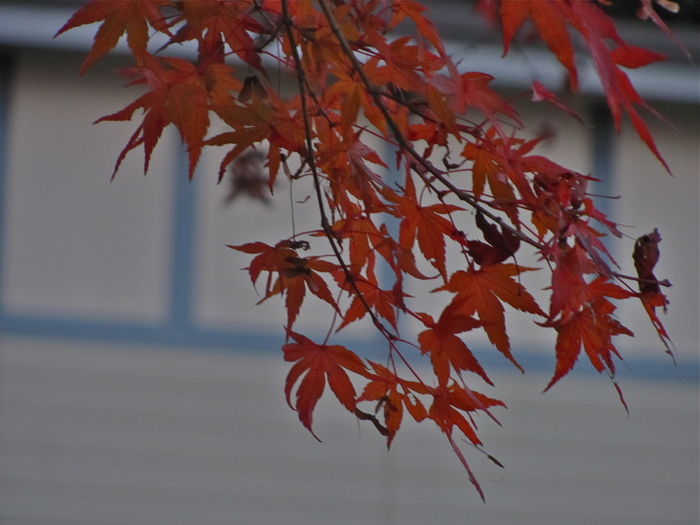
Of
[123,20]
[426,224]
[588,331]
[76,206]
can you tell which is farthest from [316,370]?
[76,206]

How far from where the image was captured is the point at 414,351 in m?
4.39

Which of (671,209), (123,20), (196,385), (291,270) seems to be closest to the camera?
(291,270)

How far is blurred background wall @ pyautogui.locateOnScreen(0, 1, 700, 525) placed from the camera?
4.25 meters

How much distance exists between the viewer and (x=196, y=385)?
4.32 metres

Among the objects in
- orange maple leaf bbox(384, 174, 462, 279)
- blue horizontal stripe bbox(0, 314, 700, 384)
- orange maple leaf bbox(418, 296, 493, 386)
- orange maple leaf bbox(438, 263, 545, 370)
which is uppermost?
orange maple leaf bbox(384, 174, 462, 279)

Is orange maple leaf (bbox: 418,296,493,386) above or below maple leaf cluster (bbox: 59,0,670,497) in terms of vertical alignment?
below

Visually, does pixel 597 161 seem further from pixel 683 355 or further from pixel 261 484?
pixel 261 484

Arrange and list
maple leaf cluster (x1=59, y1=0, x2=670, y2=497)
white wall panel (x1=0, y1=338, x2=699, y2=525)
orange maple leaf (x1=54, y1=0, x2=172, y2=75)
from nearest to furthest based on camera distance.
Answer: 1. maple leaf cluster (x1=59, y1=0, x2=670, y2=497)
2. orange maple leaf (x1=54, y1=0, x2=172, y2=75)
3. white wall panel (x1=0, y1=338, x2=699, y2=525)

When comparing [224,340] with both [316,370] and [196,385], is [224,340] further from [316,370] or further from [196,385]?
[316,370]

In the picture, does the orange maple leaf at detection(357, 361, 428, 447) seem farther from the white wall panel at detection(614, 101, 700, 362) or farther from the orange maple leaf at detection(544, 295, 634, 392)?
the white wall panel at detection(614, 101, 700, 362)

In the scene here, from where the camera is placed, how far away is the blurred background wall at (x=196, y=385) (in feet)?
13.9

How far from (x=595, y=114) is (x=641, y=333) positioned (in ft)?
4.09

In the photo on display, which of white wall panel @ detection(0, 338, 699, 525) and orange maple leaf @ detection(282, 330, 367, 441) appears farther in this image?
white wall panel @ detection(0, 338, 699, 525)

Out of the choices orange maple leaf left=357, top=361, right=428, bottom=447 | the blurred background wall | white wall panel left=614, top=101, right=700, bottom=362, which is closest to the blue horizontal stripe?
the blurred background wall
